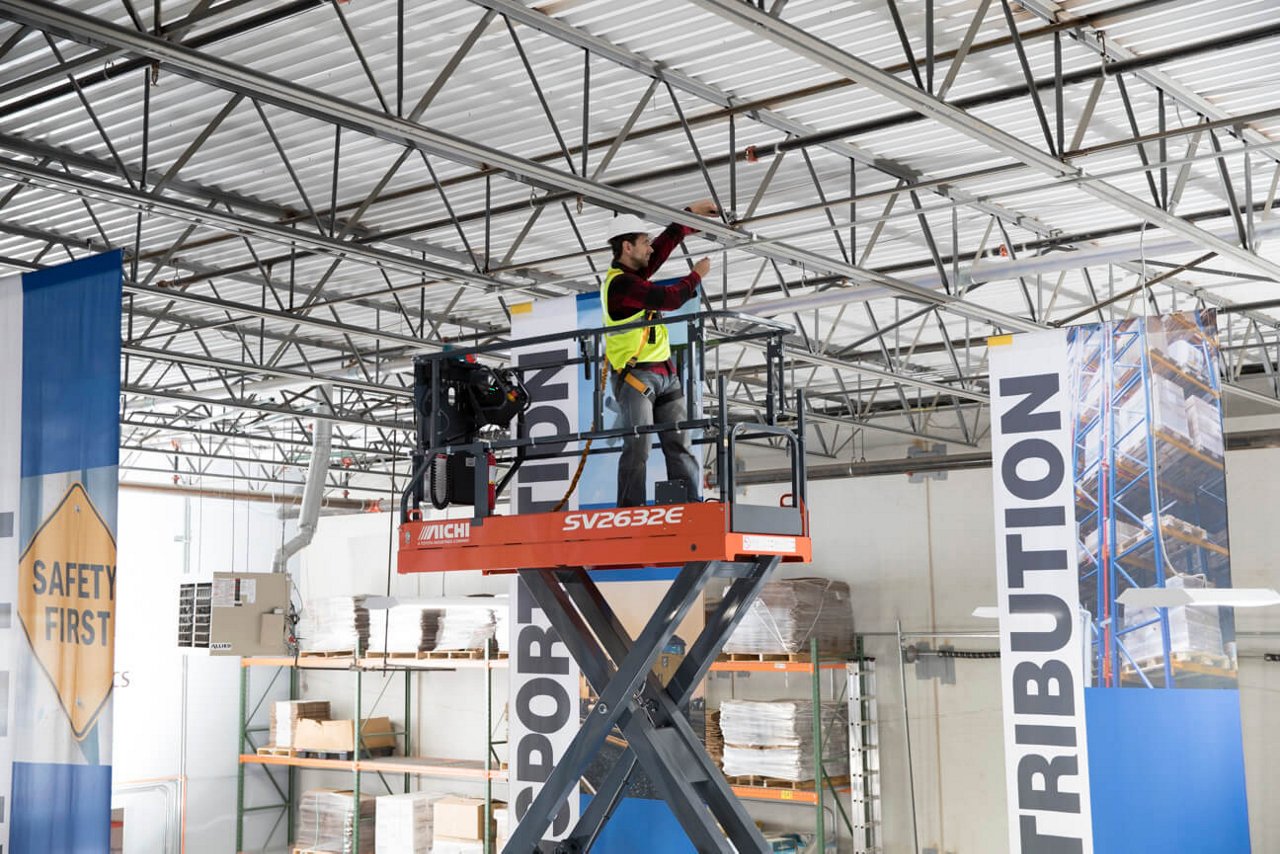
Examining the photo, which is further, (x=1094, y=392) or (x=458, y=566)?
(x=1094, y=392)

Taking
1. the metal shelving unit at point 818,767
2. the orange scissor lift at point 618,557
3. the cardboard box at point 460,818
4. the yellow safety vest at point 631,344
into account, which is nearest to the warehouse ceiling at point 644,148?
the yellow safety vest at point 631,344

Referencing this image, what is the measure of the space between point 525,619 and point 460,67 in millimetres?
4089

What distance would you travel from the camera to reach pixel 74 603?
25.3ft

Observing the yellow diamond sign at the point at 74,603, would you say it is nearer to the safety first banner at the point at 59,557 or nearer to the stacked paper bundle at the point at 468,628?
the safety first banner at the point at 59,557

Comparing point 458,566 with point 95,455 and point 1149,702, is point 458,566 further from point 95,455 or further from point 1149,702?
point 1149,702

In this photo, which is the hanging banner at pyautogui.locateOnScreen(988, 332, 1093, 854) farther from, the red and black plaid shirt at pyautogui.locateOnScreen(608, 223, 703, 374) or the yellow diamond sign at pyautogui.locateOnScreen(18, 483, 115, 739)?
the yellow diamond sign at pyautogui.locateOnScreen(18, 483, 115, 739)

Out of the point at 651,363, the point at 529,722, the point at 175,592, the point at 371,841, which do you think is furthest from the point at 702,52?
the point at 175,592

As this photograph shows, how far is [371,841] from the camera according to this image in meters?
22.0

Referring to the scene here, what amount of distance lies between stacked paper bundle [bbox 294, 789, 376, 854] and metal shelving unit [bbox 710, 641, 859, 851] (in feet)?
22.9

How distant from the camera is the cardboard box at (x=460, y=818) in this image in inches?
765

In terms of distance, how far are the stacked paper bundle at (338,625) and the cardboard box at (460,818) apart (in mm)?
3081

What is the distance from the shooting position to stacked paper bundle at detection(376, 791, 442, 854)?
20.2 meters

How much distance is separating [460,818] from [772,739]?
5.09 m

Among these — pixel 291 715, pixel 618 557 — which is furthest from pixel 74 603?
pixel 291 715
